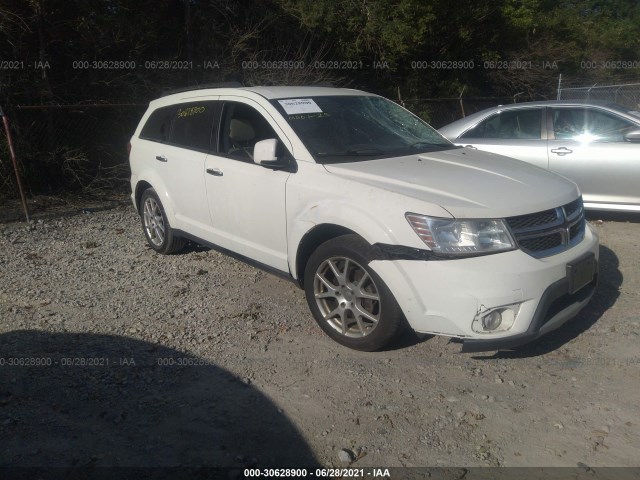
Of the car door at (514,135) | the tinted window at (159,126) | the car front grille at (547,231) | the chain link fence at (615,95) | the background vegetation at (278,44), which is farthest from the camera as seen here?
the chain link fence at (615,95)

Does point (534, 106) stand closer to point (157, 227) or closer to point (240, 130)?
point (240, 130)

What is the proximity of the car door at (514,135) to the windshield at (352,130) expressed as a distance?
8.36 feet

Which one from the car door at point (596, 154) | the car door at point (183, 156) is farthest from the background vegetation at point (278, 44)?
the car door at point (596, 154)

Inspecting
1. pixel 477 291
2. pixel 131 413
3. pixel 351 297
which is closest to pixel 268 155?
pixel 351 297

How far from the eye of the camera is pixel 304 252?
4609 millimetres

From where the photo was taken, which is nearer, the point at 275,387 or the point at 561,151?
the point at 275,387

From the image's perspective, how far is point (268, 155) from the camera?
459 centimetres

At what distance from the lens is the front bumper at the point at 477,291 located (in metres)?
3.72

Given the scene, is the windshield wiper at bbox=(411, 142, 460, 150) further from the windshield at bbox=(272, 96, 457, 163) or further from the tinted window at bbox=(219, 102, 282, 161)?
the tinted window at bbox=(219, 102, 282, 161)

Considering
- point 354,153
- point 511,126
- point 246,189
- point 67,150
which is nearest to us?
point 354,153

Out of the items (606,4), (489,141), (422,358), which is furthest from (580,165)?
(606,4)

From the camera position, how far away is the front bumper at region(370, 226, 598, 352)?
12.2ft

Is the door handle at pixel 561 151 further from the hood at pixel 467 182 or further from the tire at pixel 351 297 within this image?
A: the tire at pixel 351 297

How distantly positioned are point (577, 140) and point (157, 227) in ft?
16.5
